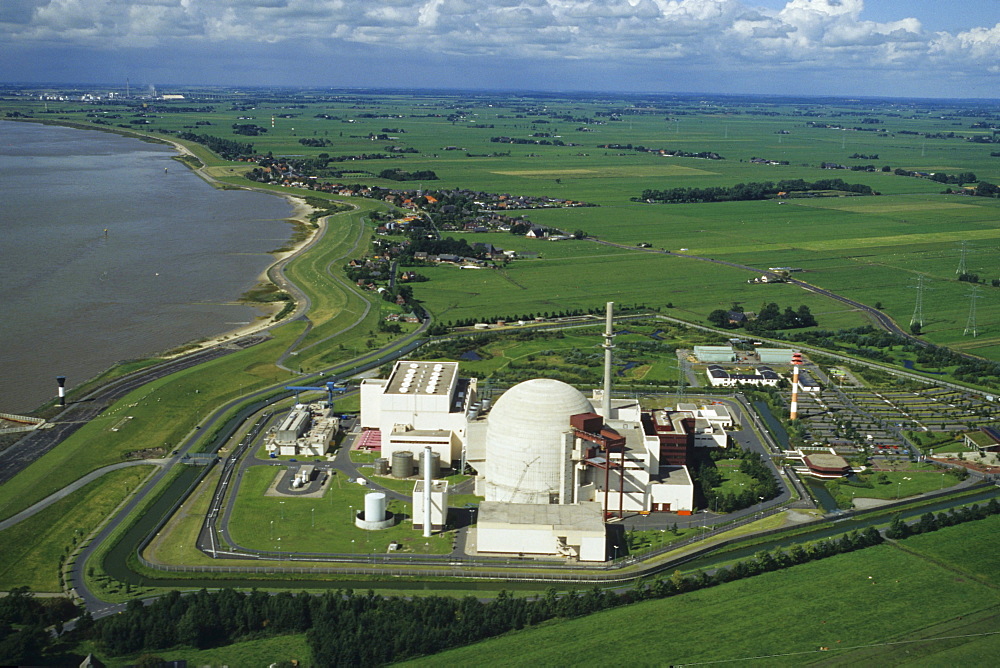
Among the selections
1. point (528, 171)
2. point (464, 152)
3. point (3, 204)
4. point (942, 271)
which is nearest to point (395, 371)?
point (942, 271)

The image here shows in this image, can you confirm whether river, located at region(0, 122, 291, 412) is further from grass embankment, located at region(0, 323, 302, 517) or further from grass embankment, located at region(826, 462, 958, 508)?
grass embankment, located at region(826, 462, 958, 508)

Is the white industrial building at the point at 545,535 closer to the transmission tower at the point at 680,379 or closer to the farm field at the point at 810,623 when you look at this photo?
the farm field at the point at 810,623

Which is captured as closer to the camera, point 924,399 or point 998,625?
point 998,625

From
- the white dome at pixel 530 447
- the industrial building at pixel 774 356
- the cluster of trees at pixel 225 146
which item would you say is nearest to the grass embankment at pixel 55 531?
the white dome at pixel 530 447

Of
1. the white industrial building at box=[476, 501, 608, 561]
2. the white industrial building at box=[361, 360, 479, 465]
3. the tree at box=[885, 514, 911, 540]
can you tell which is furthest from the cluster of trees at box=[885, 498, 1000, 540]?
the white industrial building at box=[361, 360, 479, 465]

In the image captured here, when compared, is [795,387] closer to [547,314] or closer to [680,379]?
[680,379]

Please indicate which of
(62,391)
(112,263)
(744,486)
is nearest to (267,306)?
(112,263)

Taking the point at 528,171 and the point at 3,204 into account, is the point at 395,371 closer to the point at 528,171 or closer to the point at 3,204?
the point at 3,204
